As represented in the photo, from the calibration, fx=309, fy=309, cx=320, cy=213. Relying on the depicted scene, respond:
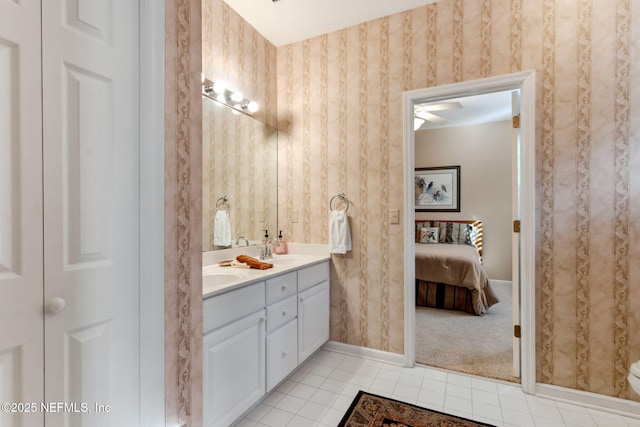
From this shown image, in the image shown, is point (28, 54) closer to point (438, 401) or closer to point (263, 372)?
point (263, 372)

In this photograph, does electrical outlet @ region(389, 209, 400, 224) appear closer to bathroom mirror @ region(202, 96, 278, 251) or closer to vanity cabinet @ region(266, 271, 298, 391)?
vanity cabinet @ region(266, 271, 298, 391)

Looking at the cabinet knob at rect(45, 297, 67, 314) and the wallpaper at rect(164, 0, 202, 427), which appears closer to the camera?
the cabinet knob at rect(45, 297, 67, 314)

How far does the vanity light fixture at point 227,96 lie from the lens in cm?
219

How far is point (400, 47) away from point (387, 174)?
992 mm

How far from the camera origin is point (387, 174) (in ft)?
8.11

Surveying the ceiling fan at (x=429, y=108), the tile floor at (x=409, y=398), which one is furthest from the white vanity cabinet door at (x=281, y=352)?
the ceiling fan at (x=429, y=108)

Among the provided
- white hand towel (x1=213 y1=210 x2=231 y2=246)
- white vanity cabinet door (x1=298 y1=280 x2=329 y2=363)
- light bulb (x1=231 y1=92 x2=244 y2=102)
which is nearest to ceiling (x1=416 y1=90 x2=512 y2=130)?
light bulb (x1=231 y1=92 x2=244 y2=102)

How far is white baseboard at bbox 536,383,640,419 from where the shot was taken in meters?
1.83

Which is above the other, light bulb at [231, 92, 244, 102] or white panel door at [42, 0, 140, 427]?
light bulb at [231, 92, 244, 102]

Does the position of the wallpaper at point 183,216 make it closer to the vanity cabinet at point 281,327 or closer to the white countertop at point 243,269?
the white countertop at point 243,269

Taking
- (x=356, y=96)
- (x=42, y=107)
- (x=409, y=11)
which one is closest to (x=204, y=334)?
(x=42, y=107)

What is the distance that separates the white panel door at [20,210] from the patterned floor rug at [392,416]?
147cm

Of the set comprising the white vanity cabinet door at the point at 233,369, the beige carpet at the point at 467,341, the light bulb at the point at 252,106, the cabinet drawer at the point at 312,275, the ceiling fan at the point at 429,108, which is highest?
the ceiling fan at the point at 429,108

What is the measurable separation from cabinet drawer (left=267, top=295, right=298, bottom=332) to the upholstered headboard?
343 cm
